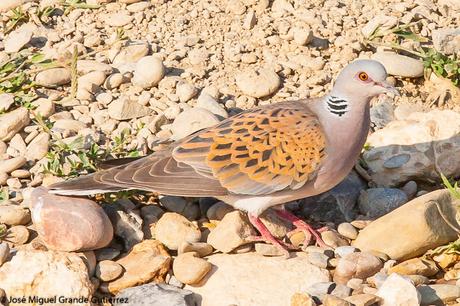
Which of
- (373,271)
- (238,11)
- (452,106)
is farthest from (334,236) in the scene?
(238,11)

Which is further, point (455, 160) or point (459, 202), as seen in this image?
point (455, 160)

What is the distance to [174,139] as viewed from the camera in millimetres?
6297

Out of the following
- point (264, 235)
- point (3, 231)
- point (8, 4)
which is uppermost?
point (8, 4)

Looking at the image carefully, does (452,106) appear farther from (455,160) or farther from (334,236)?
(334,236)

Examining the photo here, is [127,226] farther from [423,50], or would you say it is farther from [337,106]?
[423,50]

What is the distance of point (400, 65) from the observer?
22.9ft

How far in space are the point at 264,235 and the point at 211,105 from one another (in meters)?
1.36

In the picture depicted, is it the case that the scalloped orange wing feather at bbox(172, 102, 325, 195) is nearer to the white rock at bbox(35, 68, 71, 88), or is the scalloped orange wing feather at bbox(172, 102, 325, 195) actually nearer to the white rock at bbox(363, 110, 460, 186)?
the white rock at bbox(363, 110, 460, 186)

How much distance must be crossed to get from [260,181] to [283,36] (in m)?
2.13

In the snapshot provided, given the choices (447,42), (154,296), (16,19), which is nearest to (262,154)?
(154,296)

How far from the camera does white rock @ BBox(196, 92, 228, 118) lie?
655 centimetres

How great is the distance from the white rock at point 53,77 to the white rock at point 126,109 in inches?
19.2

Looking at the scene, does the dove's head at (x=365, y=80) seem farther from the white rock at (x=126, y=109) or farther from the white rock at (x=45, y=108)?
the white rock at (x=45, y=108)

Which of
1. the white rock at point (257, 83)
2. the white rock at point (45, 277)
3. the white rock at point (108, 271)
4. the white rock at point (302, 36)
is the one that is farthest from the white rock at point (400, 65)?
the white rock at point (45, 277)
